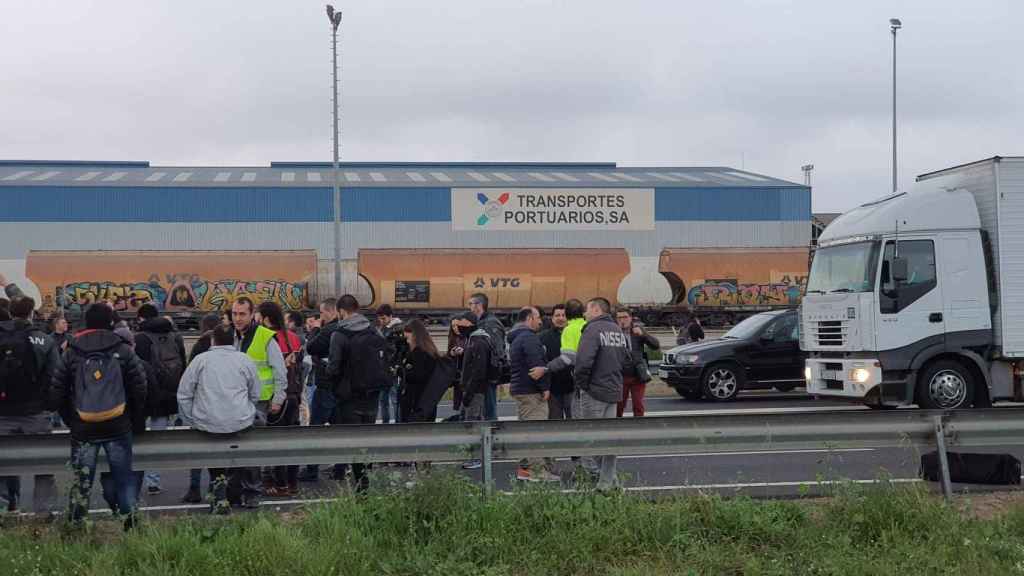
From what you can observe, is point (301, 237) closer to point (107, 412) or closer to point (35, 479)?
point (35, 479)

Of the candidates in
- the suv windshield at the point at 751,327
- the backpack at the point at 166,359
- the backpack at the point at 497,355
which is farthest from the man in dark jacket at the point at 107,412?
the suv windshield at the point at 751,327

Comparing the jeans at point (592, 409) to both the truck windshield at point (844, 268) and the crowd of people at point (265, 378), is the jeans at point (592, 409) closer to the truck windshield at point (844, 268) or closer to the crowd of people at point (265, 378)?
the crowd of people at point (265, 378)

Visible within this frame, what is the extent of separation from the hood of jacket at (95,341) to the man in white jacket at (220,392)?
0.68m

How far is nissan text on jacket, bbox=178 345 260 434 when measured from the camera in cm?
700

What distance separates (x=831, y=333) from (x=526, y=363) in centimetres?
579

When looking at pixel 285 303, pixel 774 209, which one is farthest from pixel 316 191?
pixel 774 209

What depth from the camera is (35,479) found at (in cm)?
736

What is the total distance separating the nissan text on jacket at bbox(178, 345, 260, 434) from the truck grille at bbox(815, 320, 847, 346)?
8.70m

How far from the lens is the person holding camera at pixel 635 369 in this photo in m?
9.98

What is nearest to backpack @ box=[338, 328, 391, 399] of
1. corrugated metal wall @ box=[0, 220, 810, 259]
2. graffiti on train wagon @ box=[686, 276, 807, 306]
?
graffiti on train wagon @ box=[686, 276, 807, 306]

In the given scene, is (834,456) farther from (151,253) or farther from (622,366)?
(151,253)

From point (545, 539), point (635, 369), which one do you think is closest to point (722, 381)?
point (635, 369)

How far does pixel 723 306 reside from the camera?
1500 inches

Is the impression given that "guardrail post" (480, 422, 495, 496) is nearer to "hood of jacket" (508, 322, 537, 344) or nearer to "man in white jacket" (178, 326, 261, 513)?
"man in white jacket" (178, 326, 261, 513)
